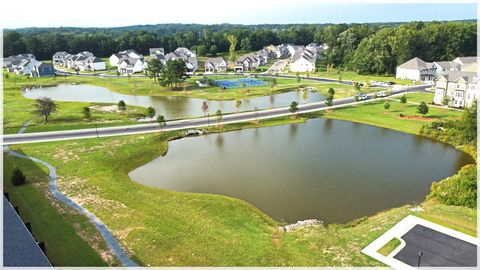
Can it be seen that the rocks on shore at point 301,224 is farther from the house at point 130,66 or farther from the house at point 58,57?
the house at point 58,57

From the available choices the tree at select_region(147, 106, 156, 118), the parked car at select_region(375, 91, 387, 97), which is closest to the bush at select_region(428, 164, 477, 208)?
the tree at select_region(147, 106, 156, 118)

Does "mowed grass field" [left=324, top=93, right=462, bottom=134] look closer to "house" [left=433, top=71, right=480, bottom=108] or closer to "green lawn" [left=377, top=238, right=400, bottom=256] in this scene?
"house" [left=433, top=71, right=480, bottom=108]

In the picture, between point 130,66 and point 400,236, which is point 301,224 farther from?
point 130,66

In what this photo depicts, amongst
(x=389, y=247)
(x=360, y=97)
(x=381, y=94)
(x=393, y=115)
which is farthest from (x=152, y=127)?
(x=381, y=94)

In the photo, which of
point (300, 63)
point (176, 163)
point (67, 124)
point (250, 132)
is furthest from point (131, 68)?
point (176, 163)

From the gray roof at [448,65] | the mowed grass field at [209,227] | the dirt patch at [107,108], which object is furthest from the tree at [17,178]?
the gray roof at [448,65]

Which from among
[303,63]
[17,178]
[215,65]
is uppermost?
[303,63]
